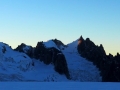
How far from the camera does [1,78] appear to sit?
199875mm

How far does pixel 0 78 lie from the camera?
654 feet

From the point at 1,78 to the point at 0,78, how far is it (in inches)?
31.5
